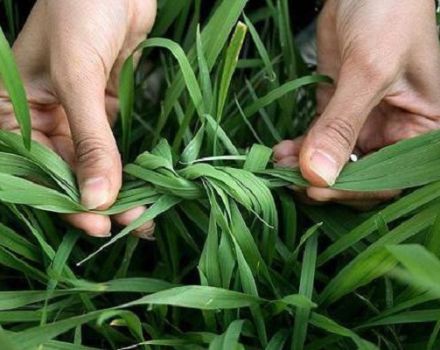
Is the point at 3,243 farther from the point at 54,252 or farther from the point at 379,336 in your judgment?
the point at 379,336

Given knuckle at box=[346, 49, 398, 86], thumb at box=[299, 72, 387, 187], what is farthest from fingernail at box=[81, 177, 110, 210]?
knuckle at box=[346, 49, 398, 86]

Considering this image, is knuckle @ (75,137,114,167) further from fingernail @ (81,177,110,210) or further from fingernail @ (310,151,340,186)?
fingernail @ (310,151,340,186)

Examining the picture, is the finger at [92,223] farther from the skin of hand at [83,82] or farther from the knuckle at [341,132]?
the knuckle at [341,132]

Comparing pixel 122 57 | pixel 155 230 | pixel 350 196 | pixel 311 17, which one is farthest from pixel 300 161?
pixel 311 17

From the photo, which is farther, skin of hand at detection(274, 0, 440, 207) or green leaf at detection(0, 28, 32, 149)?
skin of hand at detection(274, 0, 440, 207)

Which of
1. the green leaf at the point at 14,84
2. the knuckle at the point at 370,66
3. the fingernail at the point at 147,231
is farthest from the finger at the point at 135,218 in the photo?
the knuckle at the point at 370,66

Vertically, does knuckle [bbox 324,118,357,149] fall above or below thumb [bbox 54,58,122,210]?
below
